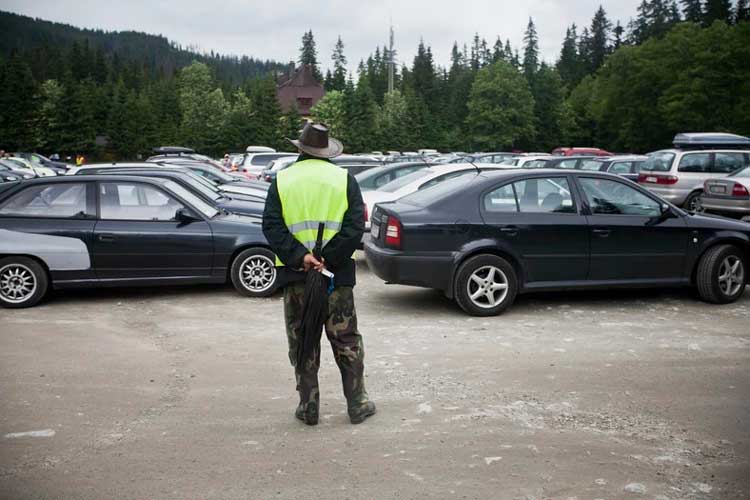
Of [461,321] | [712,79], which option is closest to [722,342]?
[461,321]

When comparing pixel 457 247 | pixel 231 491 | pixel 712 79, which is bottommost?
pixel 231 491

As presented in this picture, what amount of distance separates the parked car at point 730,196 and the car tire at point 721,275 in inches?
332

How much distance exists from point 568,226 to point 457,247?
4.36 ft

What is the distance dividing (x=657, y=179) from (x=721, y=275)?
11.7 m

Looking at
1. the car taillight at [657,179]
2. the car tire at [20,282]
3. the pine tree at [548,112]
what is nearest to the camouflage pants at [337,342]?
the car tire at [20,282]

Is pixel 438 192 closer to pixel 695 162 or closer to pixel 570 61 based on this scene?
pixel 695 162

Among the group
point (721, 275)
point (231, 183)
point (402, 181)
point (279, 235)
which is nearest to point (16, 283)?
point (279, 235)

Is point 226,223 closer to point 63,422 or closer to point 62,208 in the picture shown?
point 62,208

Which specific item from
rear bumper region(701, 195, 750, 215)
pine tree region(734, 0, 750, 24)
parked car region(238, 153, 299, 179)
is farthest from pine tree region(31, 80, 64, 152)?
pine tree region(734, 0, 750, 24)

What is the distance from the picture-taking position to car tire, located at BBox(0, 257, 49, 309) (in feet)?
27.8

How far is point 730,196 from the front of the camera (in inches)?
643

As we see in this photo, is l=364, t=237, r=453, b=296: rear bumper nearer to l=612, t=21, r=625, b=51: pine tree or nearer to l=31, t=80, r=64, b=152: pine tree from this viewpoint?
l=31, t=80, r=64, b=152: pine tree

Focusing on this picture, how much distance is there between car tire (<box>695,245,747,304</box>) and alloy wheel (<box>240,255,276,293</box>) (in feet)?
17.2

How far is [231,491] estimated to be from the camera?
12.2ft
